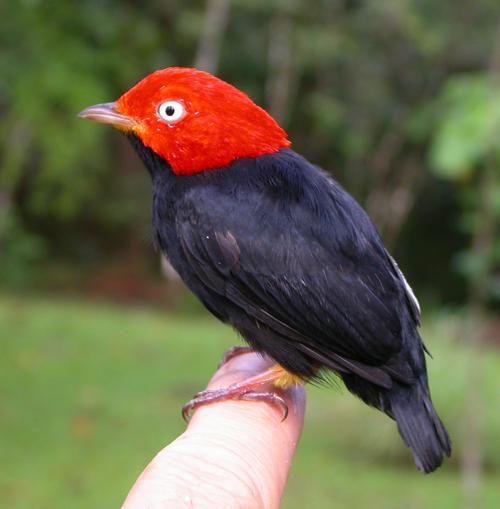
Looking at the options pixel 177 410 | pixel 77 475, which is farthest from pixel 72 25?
pixel 77 475

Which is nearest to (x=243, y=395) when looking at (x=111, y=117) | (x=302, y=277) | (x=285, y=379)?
(x=285, y=379)

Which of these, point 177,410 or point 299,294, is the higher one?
point 299,294

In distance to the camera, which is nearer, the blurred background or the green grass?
the green grass

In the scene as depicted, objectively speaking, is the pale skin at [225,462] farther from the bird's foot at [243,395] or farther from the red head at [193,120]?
the red head at [193,120]

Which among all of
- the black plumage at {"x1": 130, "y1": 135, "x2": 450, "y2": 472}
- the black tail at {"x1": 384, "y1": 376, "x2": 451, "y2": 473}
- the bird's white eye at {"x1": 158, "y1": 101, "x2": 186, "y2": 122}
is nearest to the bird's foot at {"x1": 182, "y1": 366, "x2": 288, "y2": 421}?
the black plumage at {"x1": 130, "y1": 135, "x2": 450, "y2": 472}

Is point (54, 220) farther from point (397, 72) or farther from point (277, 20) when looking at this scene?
point (397, 72)

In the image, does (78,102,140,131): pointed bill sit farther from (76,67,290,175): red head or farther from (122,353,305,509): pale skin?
(122,353,305,509): pale skin
